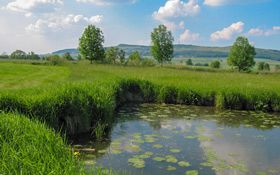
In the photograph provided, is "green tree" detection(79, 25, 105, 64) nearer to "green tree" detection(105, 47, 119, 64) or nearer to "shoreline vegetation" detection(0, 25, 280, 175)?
"green tree" detection(105, 47, 119, 64)

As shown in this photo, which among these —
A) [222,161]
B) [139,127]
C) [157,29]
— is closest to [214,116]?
[139,127]

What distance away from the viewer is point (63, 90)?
11.6 m

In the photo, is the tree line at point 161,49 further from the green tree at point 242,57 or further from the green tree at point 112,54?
the green tree at point 112,54

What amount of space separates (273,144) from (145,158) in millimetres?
4961

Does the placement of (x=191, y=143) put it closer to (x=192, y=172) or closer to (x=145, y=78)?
(x=192, y=172)

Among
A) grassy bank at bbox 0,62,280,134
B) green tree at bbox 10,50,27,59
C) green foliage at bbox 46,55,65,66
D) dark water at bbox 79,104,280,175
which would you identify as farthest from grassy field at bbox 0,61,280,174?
green tree at bbox 10,50,27,59

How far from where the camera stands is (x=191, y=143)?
10992 mm

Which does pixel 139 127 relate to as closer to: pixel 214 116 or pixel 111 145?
pixel 111 145

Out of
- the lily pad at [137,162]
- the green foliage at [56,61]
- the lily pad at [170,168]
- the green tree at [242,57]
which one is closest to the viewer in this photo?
the lily pad at [170,168]

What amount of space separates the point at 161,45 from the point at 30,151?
213ft

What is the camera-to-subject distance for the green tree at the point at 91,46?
205 ft

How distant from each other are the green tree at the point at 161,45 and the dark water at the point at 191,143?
53.0 metres

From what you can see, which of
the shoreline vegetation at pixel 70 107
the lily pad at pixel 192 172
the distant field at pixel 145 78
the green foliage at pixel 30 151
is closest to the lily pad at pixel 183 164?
the lily pad at pixel 192 172

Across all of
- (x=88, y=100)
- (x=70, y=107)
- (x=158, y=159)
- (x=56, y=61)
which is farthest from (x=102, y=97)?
(x=56, y=61)
